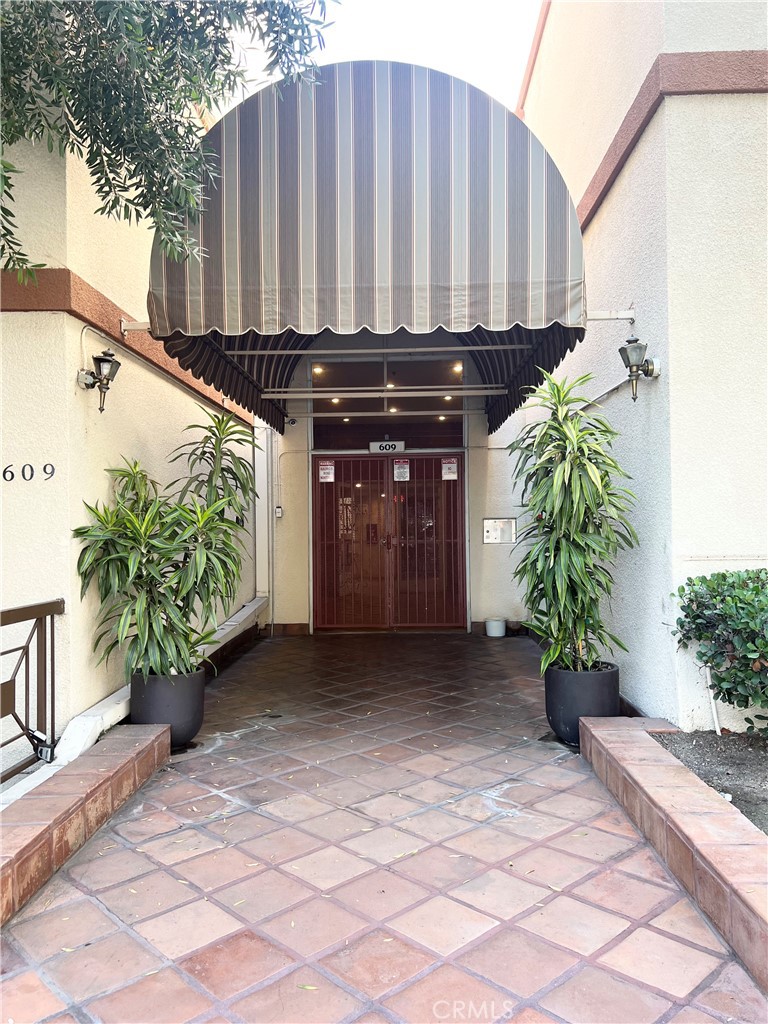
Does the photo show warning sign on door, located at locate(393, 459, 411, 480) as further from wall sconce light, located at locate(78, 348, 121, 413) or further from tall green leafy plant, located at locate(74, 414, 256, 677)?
wall sconce light, located at locate(78, 348, 121, 413)

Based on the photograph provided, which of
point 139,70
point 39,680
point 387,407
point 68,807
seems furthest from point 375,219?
point 387,407

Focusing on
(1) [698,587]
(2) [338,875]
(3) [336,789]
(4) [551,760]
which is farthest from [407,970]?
(1) [698,587]

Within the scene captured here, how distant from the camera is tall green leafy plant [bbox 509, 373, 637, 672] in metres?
3.64

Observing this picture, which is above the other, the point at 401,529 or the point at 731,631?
the point at 401,529

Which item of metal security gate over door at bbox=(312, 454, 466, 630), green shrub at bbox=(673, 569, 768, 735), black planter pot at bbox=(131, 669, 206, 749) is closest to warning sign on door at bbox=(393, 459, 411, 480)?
metal security gate over door at bbox=(312, 454, 466, 630)

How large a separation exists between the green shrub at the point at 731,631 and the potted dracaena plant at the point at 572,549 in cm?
50

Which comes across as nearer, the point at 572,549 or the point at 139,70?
the point at 139,70

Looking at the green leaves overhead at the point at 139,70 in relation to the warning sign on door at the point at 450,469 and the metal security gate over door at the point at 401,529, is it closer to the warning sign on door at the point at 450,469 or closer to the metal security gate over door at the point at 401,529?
the metal security gate over door at the point at 401,529

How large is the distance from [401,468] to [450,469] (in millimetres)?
616

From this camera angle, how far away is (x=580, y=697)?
3.71m

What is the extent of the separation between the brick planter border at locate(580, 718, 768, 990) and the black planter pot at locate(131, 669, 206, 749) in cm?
235

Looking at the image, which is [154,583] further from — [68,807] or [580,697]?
[580,697]

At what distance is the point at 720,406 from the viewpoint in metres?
3.43

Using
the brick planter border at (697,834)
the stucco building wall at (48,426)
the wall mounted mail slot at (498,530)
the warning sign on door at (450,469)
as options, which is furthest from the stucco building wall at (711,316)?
the warning sign on door at (450,469)
